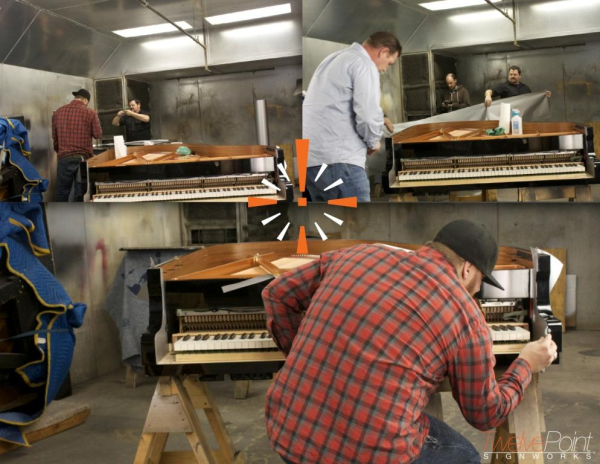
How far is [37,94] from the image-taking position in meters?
3.59

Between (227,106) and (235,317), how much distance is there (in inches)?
37.8

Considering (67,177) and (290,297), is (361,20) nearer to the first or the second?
(290,297)

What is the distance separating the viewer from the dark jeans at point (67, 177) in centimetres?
366

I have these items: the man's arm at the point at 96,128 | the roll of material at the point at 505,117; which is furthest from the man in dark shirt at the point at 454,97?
the man's arm at the point at 96,128

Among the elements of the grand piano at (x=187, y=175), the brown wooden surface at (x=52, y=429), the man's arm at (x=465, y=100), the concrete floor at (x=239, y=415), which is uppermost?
the man's arm at (x=465, y=100)

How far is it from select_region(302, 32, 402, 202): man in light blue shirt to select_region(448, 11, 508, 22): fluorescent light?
1.20ft

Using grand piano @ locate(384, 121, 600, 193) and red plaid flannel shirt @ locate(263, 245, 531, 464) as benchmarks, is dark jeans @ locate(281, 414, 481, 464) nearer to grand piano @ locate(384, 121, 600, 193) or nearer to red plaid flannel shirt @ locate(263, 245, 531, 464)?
red plaid flannel shirt @ locate(263, 245, 531, 464)

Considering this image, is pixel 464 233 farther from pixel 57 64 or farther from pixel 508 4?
pixel 57 64

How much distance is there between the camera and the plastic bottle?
9.63ft

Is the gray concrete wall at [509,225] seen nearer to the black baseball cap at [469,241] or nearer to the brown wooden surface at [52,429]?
the black baseball cap at [469,241]

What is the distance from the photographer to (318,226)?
3.81 meters

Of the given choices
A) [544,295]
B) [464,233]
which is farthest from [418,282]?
[544,295]

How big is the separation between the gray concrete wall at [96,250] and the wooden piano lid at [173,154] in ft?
3.82

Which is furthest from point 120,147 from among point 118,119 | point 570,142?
point 570,142
